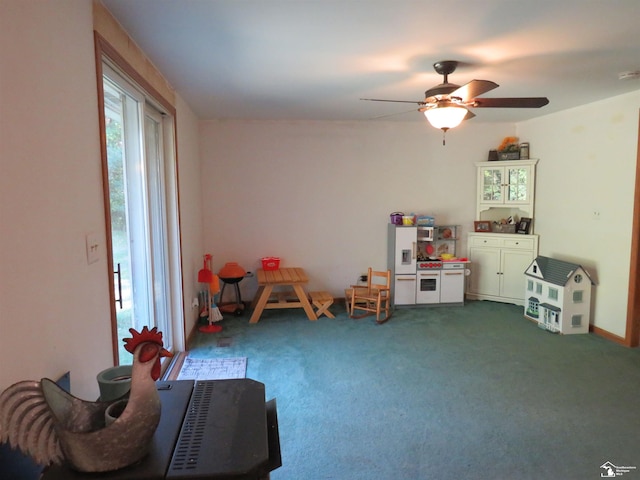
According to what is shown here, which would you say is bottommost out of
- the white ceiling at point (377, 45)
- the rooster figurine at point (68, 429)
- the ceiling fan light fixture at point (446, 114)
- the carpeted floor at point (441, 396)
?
the carpeted floor at point (441, 396)

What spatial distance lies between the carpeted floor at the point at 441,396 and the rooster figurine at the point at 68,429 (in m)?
1.23

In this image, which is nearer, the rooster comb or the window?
the rooster comb

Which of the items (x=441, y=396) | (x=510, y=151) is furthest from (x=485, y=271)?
(x=441, y=396)

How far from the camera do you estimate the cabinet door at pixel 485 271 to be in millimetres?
5148

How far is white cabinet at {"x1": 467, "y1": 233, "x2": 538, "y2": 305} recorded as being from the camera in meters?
4.98

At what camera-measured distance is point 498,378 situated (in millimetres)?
3076

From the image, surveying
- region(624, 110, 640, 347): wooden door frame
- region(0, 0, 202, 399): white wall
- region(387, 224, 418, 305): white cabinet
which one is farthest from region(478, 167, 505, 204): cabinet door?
region(0, 0, 202, 399): white wall

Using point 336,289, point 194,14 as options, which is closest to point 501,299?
point 336,289

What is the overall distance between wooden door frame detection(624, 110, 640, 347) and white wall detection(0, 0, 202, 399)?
4.30m

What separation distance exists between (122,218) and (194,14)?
49.3 inches

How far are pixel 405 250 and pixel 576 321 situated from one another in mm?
1923

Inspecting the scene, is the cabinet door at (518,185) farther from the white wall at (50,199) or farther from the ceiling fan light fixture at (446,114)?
the white wall at (50,199)

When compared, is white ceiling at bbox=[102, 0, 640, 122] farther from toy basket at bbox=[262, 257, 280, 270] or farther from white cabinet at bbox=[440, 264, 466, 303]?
white cabinet at bbox=[440, 264, 466, 303]

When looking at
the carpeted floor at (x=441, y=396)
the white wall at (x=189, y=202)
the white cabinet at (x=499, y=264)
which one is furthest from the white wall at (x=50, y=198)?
the white cabinet at (x=499, y=264)
